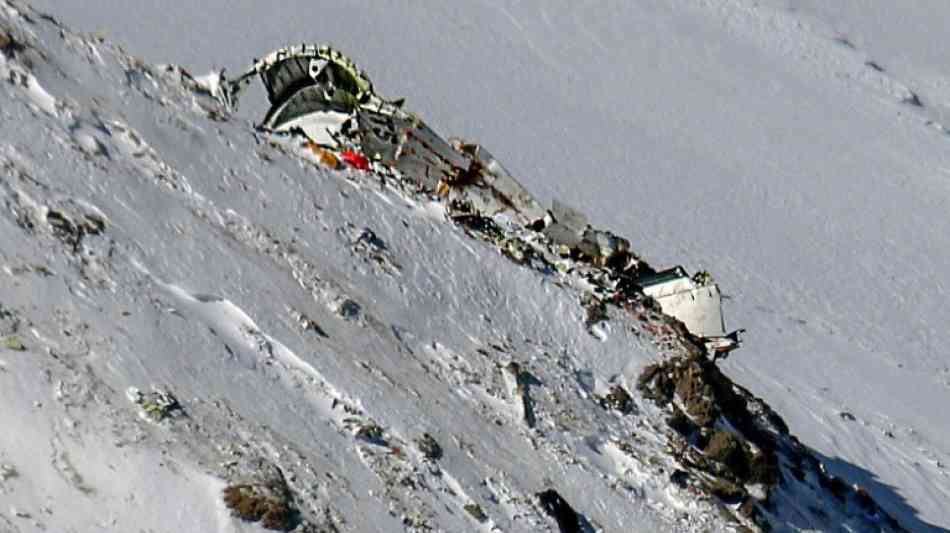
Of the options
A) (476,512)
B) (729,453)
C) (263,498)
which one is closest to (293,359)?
(476,512)

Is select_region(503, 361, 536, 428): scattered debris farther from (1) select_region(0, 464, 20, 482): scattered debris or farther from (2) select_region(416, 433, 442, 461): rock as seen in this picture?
(1) select_region(0, 464, 20, 482): scattered debris

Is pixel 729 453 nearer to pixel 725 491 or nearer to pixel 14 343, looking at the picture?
pixel 725 491

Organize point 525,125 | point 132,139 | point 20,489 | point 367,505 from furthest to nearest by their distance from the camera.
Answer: point 525,125
point 132,139
point 367,505
point 20,489

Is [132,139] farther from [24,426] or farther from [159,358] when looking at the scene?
[24,426]

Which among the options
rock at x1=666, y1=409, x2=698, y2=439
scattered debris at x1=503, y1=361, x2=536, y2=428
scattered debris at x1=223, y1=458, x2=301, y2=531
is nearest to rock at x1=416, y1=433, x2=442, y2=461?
scattered debris at x1=503, y1=361, x2=536, y2=428

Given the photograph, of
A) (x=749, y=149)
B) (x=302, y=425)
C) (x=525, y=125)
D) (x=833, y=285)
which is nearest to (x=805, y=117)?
(x=749, y=149)

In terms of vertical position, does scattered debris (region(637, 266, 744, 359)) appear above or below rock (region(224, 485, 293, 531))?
above

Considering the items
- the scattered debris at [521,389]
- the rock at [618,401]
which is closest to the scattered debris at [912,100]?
the rock at [618,401]

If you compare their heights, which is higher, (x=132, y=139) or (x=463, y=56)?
(x=463, y=56)
